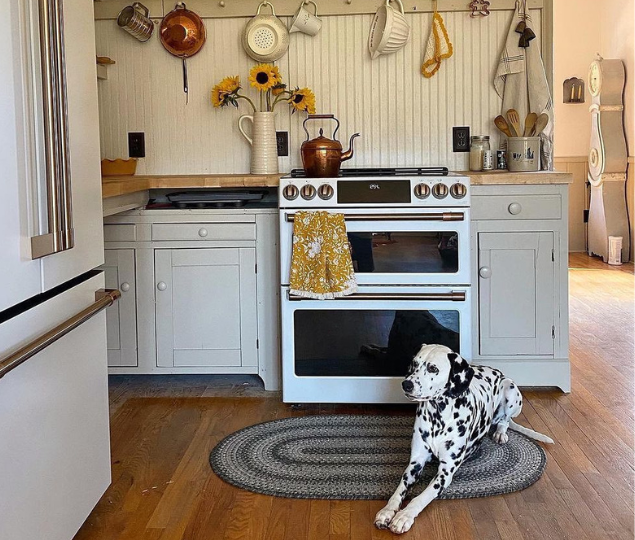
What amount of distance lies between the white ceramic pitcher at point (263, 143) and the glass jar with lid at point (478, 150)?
3.09ft

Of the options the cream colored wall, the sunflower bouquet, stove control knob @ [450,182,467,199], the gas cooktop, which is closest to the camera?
stove control knob @ [450,182,467,199]

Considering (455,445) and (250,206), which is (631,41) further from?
(455,445)

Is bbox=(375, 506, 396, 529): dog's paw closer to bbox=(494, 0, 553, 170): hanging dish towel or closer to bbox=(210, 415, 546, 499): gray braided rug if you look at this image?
bbox=(210, 415, 546, 499): gray braided rug

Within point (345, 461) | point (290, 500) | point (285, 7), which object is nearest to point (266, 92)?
point (285, 7)

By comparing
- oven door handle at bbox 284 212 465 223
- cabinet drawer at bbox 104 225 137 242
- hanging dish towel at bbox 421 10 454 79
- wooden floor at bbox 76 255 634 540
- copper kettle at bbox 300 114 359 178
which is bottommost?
wooden floor at bbox 76 255 634 540

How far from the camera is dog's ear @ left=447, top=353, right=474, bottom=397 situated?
2650mm

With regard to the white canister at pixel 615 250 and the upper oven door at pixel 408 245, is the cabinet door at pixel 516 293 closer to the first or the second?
the upper oven door at pixel 408 245

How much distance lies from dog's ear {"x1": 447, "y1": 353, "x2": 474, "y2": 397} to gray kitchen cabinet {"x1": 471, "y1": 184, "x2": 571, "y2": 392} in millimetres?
970

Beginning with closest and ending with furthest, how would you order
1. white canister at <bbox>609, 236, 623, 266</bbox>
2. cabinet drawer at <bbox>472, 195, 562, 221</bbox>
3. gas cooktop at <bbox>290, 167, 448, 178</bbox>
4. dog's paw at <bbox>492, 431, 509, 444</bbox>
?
dog's paw at <bbox>492, 431, 509, 444</bbox> < gas cooktop at <bbox>290, 167, 448, 178</bbox> < cabinet drawer at <bbox>472, 195, 562, 221</bbox> < white canister at <bbox>609, 236, 623, 266</bbox>

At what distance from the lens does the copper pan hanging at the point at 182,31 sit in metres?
4.08

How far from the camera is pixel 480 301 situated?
11.9ft

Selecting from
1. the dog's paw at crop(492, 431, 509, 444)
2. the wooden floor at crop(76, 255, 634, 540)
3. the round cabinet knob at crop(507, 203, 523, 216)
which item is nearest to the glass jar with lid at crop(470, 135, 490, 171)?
the round cabinet knob at crop(507, 203, 523, 216)

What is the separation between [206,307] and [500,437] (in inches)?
55.4

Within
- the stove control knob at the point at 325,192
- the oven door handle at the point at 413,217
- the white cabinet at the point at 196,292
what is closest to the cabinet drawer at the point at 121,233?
the white cabinet at the point at 196,292
